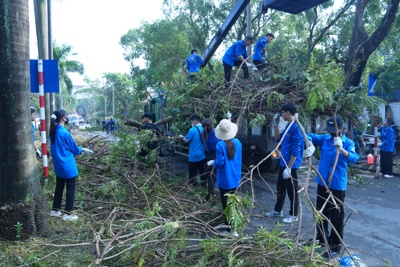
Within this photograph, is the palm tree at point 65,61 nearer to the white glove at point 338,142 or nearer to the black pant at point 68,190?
the black pant at point 68,190

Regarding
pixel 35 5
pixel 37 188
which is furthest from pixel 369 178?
pixel 35 5

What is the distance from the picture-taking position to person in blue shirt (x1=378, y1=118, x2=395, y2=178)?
32.4 feet

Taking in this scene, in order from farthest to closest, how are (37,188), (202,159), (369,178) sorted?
(369,178)
(202,159)
(37,188)

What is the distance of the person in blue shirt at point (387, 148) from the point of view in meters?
9.88

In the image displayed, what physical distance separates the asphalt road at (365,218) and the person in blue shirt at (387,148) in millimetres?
495

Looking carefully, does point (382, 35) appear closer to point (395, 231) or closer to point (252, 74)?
point (252, 74)

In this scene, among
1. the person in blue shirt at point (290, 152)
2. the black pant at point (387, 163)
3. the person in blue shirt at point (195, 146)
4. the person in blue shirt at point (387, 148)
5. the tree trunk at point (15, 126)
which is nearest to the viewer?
the tree trunk at point (15, 126)

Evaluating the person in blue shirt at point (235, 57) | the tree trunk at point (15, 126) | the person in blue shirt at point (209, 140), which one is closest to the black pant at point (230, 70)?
the person in blue shirt at point (235, 57)

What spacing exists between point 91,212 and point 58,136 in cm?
129

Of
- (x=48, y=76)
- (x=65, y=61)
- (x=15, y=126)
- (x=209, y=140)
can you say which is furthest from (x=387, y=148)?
(x=65, y=61)

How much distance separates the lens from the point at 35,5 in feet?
38.3

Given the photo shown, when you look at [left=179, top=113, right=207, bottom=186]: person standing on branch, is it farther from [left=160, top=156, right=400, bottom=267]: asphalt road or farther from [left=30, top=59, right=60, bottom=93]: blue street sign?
[left=30, top=59, right=60, bottom=93]: blue street sign

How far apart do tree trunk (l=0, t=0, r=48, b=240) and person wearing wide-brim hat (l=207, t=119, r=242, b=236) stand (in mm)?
2457

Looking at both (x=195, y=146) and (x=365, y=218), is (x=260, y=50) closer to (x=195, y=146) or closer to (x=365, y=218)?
(x=195, y=146)
